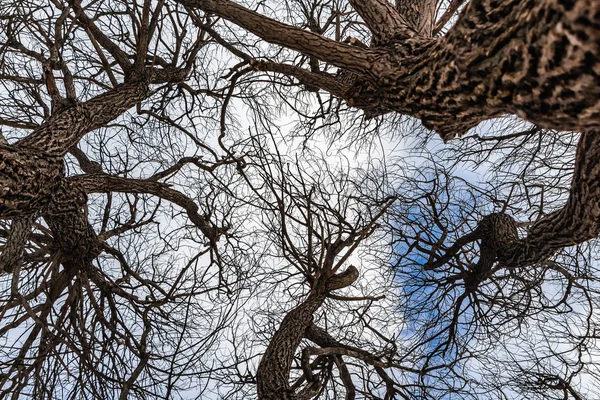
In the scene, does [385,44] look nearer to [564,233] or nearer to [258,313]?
[564,233]

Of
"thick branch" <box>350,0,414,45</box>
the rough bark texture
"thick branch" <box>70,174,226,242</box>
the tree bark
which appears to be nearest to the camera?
the tree bark

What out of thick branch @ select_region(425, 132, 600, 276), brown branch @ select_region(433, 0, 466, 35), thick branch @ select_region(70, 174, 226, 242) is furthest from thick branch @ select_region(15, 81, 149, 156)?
thick branch @ select_region(425, 132, 600, 276)

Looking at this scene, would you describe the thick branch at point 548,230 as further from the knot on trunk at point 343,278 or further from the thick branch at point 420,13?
the thick branch at point 420,13

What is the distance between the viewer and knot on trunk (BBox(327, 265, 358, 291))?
3121 millimetres

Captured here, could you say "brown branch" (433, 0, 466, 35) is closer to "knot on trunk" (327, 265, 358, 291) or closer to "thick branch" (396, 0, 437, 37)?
"thick branch" (396, 0, 437, 37)

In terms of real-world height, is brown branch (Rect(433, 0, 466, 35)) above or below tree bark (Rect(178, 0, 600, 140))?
above

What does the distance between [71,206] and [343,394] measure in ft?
9.41

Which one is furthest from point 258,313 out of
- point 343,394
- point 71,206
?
point 71,206

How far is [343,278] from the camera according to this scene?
122 inches

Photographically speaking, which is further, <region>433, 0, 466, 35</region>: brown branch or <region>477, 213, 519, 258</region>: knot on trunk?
<region>433, 0, 466, 35</region>: brown branch

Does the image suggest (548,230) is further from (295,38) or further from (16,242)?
(16,242)

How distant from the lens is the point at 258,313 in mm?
3633

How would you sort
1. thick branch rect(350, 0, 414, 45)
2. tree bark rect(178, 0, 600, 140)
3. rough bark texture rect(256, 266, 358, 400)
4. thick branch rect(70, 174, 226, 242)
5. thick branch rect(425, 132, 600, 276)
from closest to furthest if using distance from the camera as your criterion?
1. tree bark rect(178, 0, 600, 140)
2. thick branch rect(425, 132, 600, 276)
3. thick branch rect(350, 0, 414, 45)
4. rough bark texture rect(256, 266, 358, 400)
5. thick branch rect(70, 174, 226, 242)

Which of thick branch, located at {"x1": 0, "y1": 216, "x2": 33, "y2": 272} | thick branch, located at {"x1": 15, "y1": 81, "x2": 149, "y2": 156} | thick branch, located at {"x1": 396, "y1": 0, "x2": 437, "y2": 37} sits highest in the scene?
thick branch, located at {"x1": 396, "y1": 0, "x2": 437, "y2": 37}
